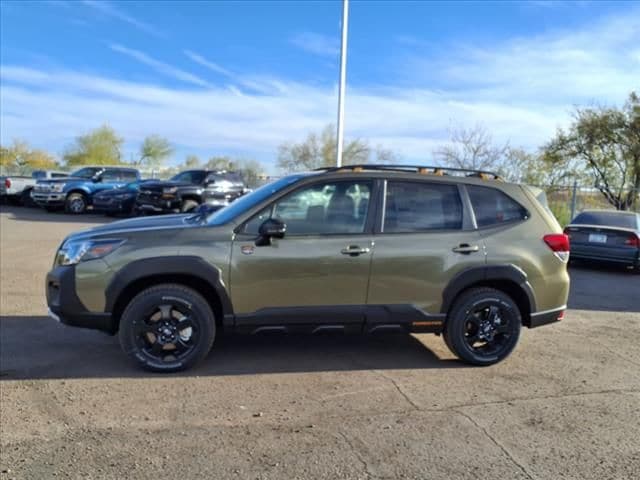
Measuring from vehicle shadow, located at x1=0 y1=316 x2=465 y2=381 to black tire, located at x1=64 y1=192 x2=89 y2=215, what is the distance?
16663mm

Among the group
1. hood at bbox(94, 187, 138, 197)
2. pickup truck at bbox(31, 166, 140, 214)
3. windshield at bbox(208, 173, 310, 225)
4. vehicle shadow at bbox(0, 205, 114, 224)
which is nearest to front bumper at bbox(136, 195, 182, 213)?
vehicle shadow at bbox(0, 205, 114, 224)

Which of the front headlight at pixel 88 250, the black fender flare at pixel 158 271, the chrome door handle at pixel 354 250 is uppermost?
the chrome door handle at pixel 354 250

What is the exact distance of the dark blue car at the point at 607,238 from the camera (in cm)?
1072

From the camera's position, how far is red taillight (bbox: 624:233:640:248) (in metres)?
10.6

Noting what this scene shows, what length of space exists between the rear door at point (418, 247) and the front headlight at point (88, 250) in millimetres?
2256

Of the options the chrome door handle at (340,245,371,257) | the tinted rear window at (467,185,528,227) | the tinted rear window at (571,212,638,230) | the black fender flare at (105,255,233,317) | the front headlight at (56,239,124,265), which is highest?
the tinted rear window at (467,185,528,227)

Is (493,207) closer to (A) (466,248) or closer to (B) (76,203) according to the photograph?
(A) (466,248)

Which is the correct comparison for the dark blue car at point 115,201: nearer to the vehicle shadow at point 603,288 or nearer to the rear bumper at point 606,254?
the rear bumper at point 606,254

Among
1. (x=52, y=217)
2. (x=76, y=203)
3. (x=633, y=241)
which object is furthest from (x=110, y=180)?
(x=633, y=241)

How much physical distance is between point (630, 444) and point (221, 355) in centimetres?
344

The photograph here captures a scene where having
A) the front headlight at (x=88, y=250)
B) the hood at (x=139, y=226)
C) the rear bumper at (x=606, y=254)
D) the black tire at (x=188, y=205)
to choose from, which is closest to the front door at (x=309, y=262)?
the hood at (x=139, y=226)

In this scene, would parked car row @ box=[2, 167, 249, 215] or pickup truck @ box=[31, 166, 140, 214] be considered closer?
parked car row @ box=[2, 167, 249, 215]

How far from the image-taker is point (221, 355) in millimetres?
5199

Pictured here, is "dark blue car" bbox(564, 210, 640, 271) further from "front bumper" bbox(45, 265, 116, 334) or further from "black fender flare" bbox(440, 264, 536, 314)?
"front bumper" bbox(45, 265, 116, 334)
